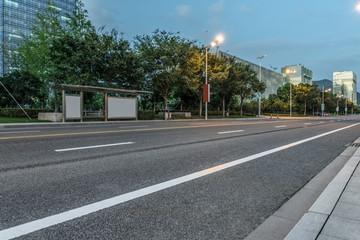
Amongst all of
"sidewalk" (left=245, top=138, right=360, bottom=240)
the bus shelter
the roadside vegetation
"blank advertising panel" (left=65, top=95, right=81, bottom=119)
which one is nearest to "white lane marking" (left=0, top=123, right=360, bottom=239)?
"sidewalk" (left=245, top=138, right=360, bottom=240)

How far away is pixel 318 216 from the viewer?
246 cm

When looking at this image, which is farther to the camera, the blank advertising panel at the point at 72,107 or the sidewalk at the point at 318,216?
the blank advertising panel at the point at 72,107

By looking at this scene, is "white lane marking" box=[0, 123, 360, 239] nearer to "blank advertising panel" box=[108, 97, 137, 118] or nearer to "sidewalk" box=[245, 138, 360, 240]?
"sidewalk" box=[245, 138, 360, 240]

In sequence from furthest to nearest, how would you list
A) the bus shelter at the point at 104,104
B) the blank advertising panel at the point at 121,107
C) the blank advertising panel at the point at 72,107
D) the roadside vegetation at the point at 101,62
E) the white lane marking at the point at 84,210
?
the roadside vegetation at the point at 101,62 → the blank advertising panel at the point at 121,107 → the blank advertising panel at the point at 72,107 → the bus shelter at the point at 104,104 → the white lane marking at the point at 84,210

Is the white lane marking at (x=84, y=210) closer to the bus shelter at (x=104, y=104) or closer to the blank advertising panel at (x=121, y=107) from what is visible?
the bus shelter at (x=104, y=104)

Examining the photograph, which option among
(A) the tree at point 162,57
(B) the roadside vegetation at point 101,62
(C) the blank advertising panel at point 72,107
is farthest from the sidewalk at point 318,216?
(A) the tree at point 162,57

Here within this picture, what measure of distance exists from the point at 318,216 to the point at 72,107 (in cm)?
2082

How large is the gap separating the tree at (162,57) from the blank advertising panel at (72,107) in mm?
10994

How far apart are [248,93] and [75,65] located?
30.9 metres

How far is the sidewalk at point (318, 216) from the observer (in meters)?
2.15

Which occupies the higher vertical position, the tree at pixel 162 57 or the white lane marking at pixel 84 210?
the tree at pixel 162 57

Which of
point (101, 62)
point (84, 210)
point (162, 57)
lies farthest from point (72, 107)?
point (84, 210)

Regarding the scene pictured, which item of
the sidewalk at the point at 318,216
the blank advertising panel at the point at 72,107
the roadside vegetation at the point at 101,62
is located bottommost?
the sidewalk at the point at 318,216

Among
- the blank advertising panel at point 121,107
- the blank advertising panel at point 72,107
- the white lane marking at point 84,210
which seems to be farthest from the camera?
the blank advertising panel at point 121,107
